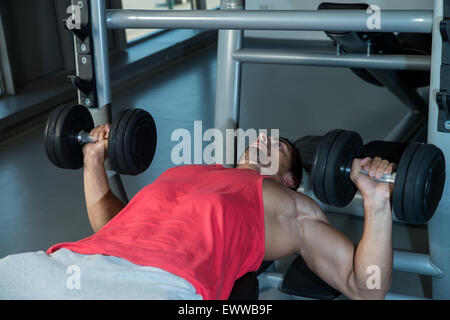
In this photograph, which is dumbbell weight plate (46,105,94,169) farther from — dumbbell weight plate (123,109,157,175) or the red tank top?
the red tank top

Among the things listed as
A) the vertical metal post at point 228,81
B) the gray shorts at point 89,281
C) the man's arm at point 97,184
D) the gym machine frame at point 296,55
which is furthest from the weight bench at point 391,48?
the gray shorts at point 89,281

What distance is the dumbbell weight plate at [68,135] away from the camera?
1602 mm

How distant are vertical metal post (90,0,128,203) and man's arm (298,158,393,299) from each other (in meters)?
0.74

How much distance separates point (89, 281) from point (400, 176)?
27.8 inches

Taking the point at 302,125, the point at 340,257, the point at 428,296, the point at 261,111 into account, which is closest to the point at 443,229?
the point at 340,257

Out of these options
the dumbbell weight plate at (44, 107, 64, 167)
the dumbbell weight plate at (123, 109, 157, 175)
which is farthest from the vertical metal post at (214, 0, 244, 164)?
the dumbbell weight plate at (44, 107, 64, 167)

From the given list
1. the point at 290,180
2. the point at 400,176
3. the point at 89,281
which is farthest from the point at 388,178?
the point at 89,281

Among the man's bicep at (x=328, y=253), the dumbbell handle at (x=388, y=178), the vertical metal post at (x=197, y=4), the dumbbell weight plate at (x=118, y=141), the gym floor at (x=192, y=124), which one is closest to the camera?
the dumbbell handle at (x=388, y=178)

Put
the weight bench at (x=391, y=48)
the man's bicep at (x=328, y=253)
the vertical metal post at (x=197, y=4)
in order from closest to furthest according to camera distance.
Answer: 1. the man's bicep at (x=328, y=253)
2. the weight bench at (x=391, y=48)
3. the vertical metal post at (x=197, y=4)

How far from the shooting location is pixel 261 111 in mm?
3877

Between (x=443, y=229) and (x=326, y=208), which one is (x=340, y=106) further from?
(x=443, y=229)

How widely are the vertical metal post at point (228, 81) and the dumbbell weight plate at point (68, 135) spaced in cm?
59

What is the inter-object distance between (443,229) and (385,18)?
58cm
